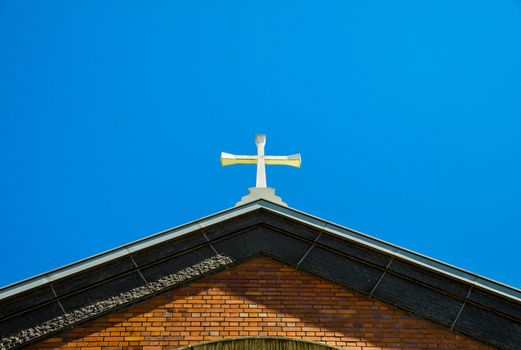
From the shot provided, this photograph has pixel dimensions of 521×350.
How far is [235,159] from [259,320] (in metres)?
3.91

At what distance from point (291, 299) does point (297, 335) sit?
0.54 metres

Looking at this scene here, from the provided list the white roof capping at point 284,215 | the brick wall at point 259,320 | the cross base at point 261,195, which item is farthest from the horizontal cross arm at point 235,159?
the brick wall at point 259,320

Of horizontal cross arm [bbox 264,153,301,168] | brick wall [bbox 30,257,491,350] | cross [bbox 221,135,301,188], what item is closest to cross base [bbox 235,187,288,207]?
cross [bbox 221,135,301,188]

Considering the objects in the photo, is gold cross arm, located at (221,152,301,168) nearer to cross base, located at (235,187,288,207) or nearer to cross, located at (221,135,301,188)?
cross, located at (221,135,301,188)

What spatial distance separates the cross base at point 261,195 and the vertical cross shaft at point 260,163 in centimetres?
40

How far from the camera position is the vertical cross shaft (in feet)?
35.4

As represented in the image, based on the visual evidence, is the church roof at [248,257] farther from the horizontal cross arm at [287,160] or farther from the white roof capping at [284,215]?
the horizontal cross arm at [287,160]

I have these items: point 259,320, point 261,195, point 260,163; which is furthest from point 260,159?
point 259,320

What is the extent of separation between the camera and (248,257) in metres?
9.23

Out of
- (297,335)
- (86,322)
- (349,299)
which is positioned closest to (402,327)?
(349,299)

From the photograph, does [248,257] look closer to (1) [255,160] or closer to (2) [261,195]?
(2) [261,195]

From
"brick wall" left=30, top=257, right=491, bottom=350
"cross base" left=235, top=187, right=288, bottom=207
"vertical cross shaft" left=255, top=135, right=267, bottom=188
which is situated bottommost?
"brick wall" left=30, top=257, right=491, bottom=350

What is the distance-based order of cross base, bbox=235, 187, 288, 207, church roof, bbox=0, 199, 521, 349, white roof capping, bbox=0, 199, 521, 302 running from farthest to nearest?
cross base, bbox=235, 187, 288, 207 → white roof capping, bbox=0, 199, 521, 302 → church roof, bbox=0, 199, 521, 349

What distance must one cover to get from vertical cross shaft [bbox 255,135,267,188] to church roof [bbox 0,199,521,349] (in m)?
1.18
